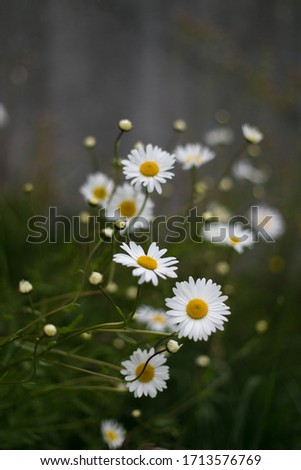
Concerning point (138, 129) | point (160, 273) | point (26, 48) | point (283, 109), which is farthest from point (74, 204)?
point (160, 273)

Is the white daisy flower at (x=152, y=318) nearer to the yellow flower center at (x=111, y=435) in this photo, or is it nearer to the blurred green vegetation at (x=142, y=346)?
the blurred green vegetation at (x=142, y=346)

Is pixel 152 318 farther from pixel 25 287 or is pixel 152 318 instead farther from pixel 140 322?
pixel 25 287

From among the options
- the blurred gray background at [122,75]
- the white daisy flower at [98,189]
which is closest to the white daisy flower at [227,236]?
the white daisy flower at [98,189]

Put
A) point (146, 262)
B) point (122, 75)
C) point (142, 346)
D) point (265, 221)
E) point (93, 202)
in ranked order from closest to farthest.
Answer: point (146, 262) → point (93, 202) → point (142, 346) → point (265, 221) → point (122, 75)

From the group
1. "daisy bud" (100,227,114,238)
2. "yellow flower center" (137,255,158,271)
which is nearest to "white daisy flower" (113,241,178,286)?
"yellow flower center" (137,255,158,271)

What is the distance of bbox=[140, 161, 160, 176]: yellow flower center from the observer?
3.95ft

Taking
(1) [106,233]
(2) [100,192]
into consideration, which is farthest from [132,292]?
(1) [106,233]

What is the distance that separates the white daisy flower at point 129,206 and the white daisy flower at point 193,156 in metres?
0.16

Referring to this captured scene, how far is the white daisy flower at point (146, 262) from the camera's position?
1.01 meters

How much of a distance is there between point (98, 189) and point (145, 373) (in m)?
0.51

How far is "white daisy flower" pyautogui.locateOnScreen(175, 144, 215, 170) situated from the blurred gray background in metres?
1.24

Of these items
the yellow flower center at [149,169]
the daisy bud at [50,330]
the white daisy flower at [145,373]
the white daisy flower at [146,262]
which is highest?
the yellow flower center at [149,169]

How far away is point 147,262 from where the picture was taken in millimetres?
1042

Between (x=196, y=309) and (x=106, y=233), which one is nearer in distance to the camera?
(x=196, y=309)
